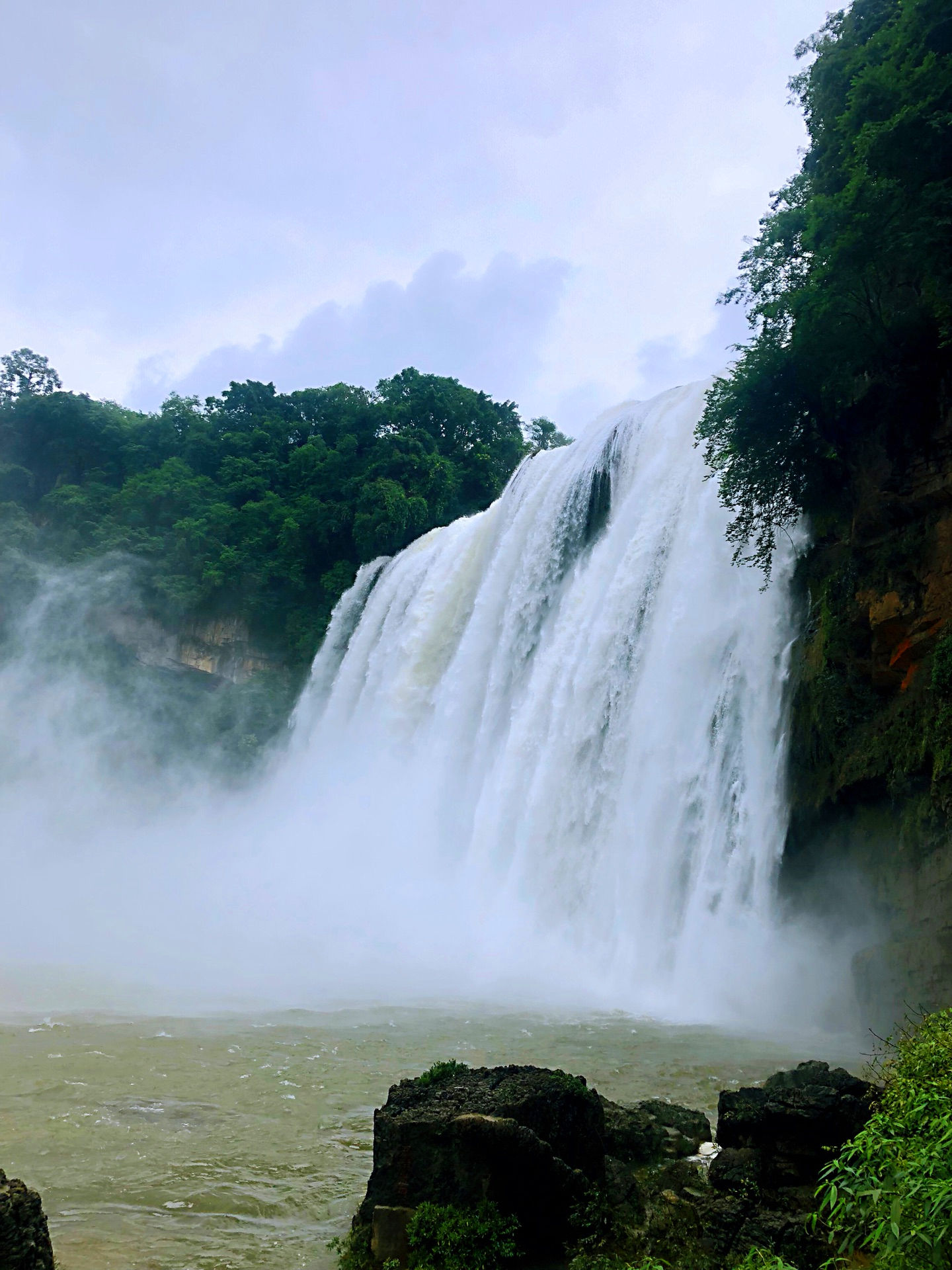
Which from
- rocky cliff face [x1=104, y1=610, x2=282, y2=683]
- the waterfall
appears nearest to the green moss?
the waterfall

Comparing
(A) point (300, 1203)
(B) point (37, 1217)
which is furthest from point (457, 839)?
(B) point (37, 1217)

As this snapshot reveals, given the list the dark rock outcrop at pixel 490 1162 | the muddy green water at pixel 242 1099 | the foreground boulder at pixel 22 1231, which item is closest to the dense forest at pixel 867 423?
the muddy green water at pixel 242 1099

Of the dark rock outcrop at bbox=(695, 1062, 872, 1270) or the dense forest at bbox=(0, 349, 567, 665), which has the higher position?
the dense forest at bbox=(0, 349, 567, 665)

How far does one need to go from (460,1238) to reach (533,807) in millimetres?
11769

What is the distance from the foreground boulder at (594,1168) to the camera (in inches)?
169

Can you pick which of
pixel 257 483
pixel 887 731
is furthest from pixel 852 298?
pixel 257 483

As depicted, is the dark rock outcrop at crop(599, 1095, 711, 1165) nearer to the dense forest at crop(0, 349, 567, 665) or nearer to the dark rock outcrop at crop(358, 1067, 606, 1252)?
the dark rock outcrop at crop(358, 1067, 606, 1252)

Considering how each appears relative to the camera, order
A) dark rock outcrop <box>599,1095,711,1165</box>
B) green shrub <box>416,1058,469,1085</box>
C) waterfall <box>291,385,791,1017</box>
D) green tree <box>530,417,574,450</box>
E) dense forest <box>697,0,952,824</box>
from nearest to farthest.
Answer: green shrub <box>416,1058,469,1085</box> < dark rock outcrop <box>599,1095,711,1165</box> < dense forest <box>697,0,952,824</box> < waterfall <box>291,385,791,1017</box> < green tree <box>530,417,574,450</box>

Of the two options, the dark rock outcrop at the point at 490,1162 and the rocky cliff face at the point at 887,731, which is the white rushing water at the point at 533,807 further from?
the dark rock outcrop at the point at 490,1162

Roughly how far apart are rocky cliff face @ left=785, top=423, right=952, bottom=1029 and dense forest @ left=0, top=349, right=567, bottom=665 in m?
22.0

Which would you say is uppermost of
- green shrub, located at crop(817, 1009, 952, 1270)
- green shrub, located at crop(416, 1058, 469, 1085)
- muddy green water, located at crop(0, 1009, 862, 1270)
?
green shrub, located at crop(817, 1009, 952, 1270)

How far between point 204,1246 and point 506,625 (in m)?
16.2

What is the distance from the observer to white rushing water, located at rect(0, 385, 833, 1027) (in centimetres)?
1227

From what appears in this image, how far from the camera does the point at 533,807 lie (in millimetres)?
15883
